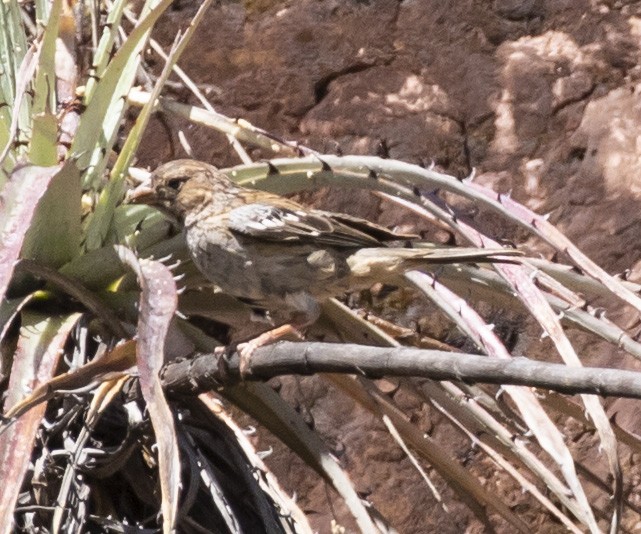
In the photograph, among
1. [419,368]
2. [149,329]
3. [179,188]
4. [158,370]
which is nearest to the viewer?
[419,368]

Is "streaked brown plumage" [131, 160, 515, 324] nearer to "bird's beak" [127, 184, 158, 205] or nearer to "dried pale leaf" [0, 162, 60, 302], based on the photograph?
"bird's beak" [127, 184, 158, 205]

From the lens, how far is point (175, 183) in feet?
11.3

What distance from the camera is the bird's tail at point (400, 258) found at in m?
2.94

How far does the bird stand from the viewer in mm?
3195

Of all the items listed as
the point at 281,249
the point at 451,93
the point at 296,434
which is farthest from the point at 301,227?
the point at 451,93

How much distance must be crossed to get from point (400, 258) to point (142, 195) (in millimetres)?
652

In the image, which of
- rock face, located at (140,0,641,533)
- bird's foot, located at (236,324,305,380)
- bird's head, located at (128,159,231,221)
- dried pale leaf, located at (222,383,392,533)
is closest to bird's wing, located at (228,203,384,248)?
bird's head, located at (128,159,231,221)

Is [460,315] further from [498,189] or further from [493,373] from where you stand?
[498,189]

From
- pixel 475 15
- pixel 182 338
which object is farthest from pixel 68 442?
pixel 475 15

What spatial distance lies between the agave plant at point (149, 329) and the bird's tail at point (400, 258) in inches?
2.5

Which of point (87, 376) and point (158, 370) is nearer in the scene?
point (158, 370)

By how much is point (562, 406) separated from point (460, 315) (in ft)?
1.36

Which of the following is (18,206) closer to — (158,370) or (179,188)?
(158,370)

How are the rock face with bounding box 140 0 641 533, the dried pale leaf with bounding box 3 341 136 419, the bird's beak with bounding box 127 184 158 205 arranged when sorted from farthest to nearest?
the rock face with bounding box 140 0 641 533 → the bird's beak with bounding box 127 184 158 205 → the dried pale leaf with bounding box 3 341 136 419
